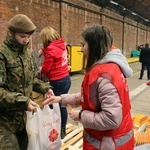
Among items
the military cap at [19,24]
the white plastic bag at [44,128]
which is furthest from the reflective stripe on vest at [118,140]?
the military cap at [19,24]

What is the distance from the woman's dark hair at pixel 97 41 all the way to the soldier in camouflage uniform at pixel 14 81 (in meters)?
0.62

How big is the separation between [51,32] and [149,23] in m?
29.7

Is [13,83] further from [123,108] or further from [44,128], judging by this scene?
[123,108]

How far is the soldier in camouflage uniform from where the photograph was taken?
6.23 ft

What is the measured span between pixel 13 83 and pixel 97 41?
80 cm

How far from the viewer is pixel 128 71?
1.71 m

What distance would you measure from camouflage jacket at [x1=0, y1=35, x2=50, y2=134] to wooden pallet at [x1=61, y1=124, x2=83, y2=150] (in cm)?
151

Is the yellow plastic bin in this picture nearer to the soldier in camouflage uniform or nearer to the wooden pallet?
the wooden pallet

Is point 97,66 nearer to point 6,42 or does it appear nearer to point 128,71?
point 128,71

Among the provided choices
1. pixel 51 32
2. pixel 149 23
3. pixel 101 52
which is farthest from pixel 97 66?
pixel 149 23

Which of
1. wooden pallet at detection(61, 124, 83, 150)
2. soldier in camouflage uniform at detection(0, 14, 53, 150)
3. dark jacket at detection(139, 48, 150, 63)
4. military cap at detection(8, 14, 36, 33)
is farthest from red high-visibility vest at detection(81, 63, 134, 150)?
dark jacket at detection(139, 48, 150, 63)

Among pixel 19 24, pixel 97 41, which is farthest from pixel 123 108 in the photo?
pixel 19 24

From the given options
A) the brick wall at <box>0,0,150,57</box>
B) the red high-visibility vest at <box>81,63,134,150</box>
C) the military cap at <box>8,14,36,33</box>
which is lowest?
the red high-visibility vest at <box>81,63,134,150</box>

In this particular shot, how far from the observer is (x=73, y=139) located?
3721mm
